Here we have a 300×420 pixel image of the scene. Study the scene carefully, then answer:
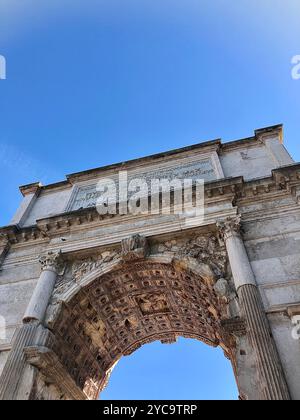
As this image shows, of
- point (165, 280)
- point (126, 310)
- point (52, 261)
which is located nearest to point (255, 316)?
point (165, 280)

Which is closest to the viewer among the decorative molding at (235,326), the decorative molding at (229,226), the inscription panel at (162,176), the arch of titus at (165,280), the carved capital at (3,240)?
the decorative molding at (235,326)

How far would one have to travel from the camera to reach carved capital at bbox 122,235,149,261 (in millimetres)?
9633

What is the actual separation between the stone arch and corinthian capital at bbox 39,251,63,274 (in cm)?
53

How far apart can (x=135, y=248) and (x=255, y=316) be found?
3.85 m

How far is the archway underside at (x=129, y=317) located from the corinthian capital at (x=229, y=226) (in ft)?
4.55

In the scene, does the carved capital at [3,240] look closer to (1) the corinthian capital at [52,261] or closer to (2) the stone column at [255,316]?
(1) the corinthian capital at [52,261]

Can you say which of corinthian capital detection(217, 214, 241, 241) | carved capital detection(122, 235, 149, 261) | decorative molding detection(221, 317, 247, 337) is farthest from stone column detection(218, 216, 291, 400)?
carved capital detection(122, 235, 149, 261)

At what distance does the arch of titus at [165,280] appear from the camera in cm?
726

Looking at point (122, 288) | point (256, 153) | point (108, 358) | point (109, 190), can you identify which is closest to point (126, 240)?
point (122, 288)

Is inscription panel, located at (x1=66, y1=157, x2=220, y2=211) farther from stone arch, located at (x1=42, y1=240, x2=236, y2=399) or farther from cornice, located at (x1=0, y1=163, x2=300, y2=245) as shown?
stone arch, located at (x1=42, y1=240, x2=236, y2=399)

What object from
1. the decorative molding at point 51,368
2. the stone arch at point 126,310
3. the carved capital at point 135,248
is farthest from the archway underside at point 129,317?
the decorative molding at point 51,368

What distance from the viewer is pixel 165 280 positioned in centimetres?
1038

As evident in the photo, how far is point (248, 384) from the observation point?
642cm
